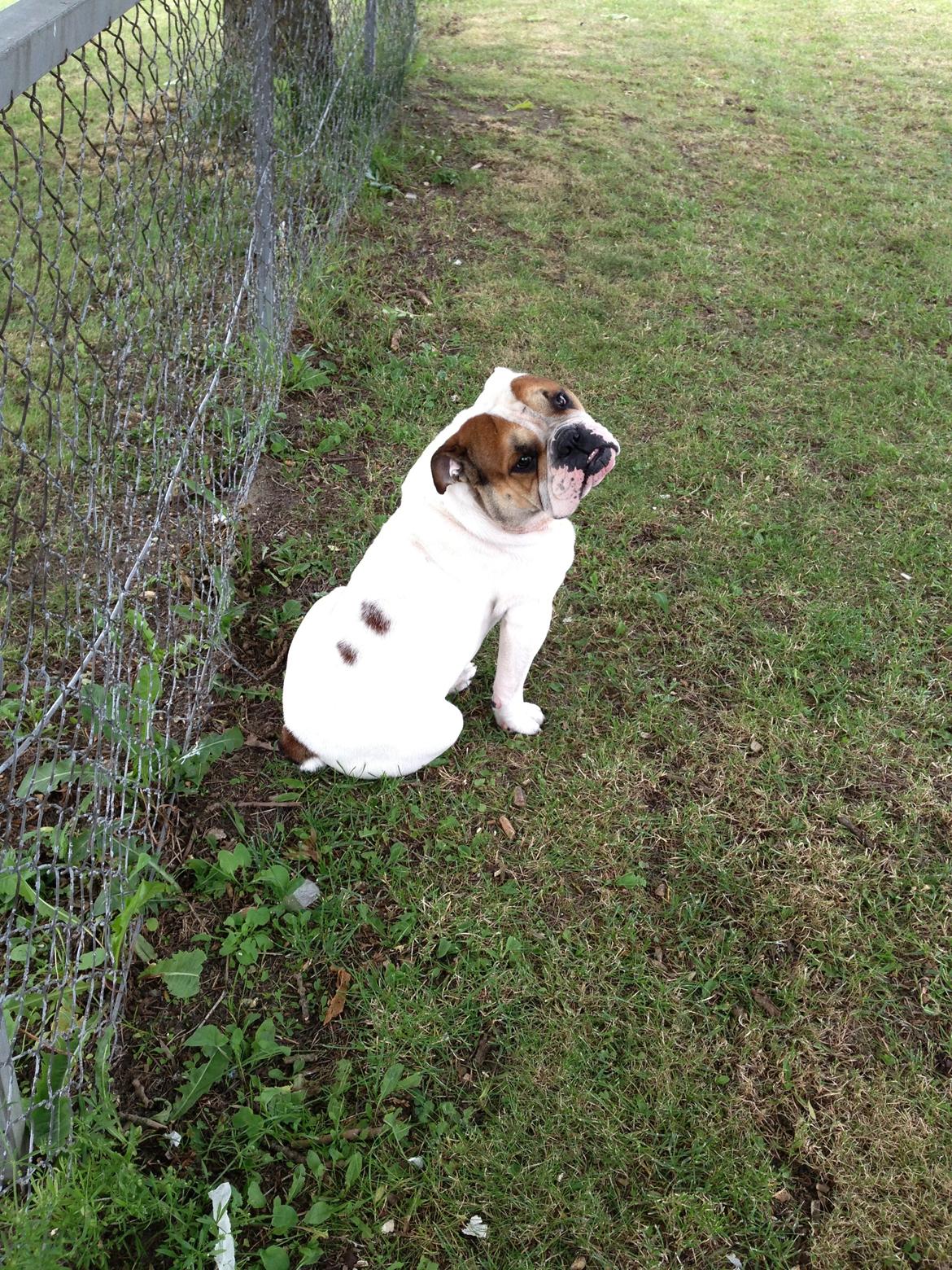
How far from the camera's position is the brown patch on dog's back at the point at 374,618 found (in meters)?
2.94

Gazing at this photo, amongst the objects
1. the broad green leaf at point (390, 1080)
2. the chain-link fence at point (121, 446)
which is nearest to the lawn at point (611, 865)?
the broad green leaf at point (390, 1080)

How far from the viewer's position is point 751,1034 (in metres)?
2.74

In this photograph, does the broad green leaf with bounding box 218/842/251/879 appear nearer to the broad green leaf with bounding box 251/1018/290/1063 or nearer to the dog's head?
the broad green leaf with bounding box 251/1018/290/1063

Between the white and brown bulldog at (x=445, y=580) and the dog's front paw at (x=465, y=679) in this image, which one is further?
the dog's front paw at (x=465, y=679)

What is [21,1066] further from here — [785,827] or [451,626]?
[785,827]

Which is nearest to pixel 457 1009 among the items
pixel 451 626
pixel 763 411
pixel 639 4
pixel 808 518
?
pixel 451 626

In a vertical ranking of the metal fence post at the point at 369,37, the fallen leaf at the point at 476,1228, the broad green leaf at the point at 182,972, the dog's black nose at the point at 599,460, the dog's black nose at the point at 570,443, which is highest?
the metal fence post at the point at 369,37

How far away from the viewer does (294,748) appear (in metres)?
3.24

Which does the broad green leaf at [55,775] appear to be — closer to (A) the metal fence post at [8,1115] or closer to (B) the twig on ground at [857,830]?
(A) the metal fence post at [8,1115]

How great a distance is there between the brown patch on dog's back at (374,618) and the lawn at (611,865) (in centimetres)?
72

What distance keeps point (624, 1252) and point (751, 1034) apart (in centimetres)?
72

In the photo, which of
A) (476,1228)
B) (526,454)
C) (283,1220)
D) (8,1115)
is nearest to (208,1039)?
(283,1220)

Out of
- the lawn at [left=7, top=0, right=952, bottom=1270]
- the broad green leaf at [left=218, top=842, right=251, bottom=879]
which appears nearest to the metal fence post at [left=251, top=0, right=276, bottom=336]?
the lawn at [left=7, top=0, right=952, bottom=1270]

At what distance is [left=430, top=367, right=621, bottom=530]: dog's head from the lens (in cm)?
280
